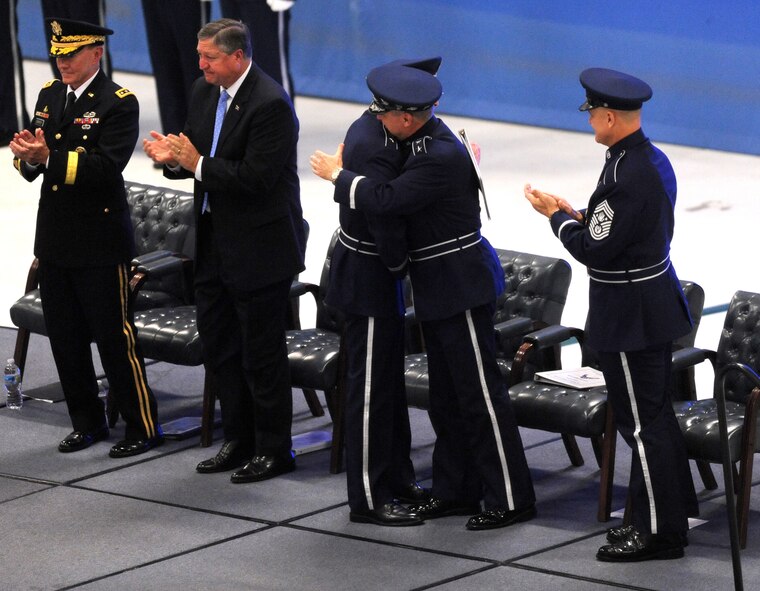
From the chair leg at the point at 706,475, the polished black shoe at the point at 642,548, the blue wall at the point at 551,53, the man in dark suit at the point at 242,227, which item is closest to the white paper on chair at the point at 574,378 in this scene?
the chair leg at the point at 706,475

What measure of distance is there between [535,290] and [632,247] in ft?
4.17

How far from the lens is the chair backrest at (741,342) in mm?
5832

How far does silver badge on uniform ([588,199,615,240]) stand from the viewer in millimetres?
5137

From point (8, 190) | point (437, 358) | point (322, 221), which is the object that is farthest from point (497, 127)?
point (437, 358)

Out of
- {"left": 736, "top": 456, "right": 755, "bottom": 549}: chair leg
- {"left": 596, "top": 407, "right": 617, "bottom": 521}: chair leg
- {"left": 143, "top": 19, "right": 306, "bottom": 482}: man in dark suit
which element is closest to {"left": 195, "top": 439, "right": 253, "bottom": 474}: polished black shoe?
{"left": 143, "top": 19, "right": 306, "bottom": 482}: man in dark suit

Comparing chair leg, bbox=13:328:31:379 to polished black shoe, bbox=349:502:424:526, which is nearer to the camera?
polished black shoe, bbox=349:502:424:526

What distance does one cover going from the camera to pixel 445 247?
5457mm

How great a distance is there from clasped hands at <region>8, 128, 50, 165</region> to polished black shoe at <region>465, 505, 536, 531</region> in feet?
6.93

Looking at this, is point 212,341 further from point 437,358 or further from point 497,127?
point 497,127

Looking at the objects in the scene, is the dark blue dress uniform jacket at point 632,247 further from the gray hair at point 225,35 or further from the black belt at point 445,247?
the gray hair at point 225,35

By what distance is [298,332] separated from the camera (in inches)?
265

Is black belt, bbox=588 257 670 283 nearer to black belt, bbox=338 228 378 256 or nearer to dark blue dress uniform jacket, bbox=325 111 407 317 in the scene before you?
dark blue dress uniform jacket, bbox=325 111 407 317

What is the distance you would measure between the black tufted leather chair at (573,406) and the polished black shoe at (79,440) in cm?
178

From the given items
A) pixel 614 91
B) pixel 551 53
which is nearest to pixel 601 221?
pixel 614 91
